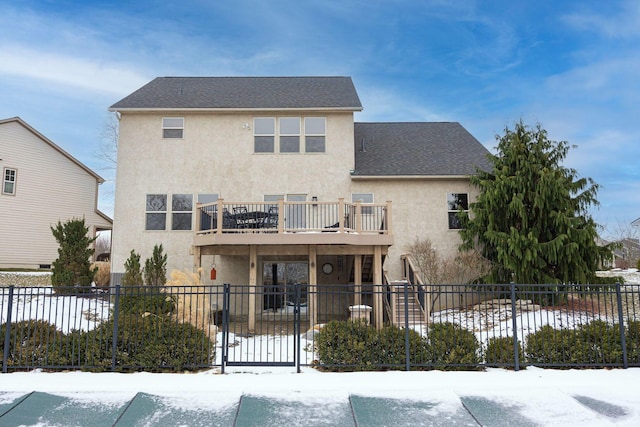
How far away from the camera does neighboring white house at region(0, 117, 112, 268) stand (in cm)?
2314

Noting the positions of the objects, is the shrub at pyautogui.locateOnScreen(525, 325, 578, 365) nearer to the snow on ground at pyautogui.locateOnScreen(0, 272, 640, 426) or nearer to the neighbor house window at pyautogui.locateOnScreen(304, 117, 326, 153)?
the snow on ground at pyautogui.locateOnScreen(0, 272, 640, 426)

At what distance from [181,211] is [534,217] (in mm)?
13811

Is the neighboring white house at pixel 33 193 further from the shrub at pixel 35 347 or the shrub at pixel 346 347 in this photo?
the shrub at pixel 346 347

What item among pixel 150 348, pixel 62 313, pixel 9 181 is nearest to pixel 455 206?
pixel 150 348

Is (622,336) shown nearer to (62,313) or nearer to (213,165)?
(62,313)

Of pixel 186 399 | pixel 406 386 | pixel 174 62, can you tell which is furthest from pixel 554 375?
pixel 174 62

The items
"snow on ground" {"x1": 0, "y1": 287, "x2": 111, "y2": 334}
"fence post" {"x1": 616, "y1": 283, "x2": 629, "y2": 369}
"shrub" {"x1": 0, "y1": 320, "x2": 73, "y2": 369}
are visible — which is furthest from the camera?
"snow on ground" {"x1": 0, "y1": 287, "x2": 111, "y2": 334}

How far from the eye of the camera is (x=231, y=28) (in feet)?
61.6

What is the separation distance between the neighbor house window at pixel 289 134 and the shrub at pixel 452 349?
37.2 feet

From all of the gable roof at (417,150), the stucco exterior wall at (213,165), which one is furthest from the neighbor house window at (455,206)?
the stucco exterior wall at (213,165)

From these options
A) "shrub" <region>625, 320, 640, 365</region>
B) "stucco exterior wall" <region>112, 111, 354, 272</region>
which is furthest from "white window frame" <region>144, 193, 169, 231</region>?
"shrub" <region>625, 320, 640, 365</region>

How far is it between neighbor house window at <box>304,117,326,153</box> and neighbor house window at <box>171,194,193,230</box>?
209 inches

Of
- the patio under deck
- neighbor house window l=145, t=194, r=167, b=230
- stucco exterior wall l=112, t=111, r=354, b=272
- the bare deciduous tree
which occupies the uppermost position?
the bare deciduous tree

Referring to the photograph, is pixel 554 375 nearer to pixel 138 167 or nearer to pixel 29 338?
pixel 29 338
